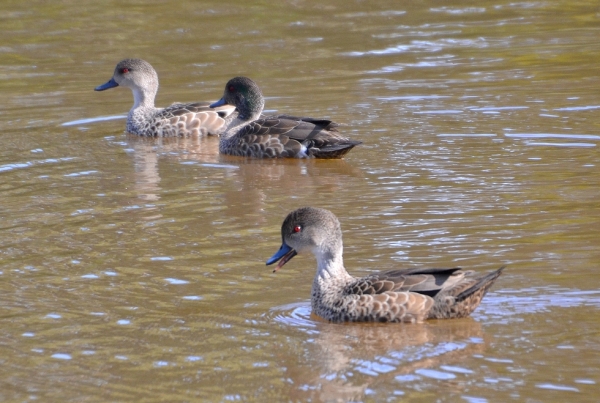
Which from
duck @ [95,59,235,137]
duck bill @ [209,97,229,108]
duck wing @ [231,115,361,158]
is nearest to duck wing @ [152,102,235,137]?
duck @ [95,59,235,137]

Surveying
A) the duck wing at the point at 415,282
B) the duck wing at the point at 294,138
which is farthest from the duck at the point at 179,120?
the duck wing at the point at 415,282

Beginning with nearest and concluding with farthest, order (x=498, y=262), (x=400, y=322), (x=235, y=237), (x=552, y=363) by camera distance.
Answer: (x=552, y=363)
(x=400, y=322)
(x=498, y=262)
(x=235, y=237)

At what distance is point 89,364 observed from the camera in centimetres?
666

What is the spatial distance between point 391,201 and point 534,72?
19.4 ft

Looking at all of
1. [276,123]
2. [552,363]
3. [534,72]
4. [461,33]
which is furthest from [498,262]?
[461,33]

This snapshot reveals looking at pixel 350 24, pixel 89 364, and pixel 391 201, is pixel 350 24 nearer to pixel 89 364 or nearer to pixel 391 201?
pixel 391 201

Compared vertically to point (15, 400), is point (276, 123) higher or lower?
higher

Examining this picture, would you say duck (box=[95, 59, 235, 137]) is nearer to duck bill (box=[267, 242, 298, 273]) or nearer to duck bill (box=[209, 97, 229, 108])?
duck bill (box=[209, 97, 229, 108])

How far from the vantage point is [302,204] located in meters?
10.0

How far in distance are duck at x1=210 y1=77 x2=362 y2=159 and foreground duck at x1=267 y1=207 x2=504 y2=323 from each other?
4.04m

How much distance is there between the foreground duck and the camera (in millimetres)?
7086

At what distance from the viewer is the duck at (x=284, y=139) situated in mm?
11857

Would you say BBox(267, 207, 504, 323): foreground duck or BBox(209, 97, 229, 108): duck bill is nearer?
BBox(267, 207, 504, 323): foreground duck

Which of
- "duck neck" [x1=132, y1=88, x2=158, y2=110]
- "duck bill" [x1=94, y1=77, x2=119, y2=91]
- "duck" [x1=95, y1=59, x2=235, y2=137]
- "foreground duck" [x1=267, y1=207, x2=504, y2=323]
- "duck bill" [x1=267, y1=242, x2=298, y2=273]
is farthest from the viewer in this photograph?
"duck bill" [x1=94, y1=77, x2=119, y2=91]
